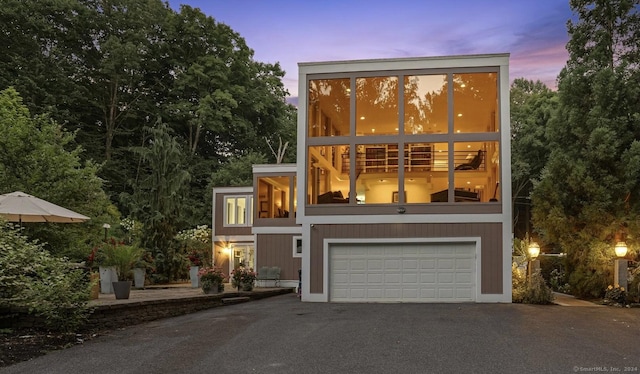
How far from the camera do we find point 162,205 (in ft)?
72.3

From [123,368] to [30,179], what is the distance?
937cm

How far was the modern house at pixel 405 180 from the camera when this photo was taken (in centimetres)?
1564

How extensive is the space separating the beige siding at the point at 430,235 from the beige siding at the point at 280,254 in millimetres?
7169

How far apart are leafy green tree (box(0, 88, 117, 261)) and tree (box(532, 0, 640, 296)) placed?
12878 mm

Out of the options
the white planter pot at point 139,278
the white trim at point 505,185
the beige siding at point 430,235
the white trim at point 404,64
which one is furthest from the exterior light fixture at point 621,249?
the white planter pot at point 139,278

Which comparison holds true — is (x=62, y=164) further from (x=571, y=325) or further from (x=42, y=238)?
(x=571, y=325)

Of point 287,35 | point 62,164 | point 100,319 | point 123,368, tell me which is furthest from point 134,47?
point 123,368

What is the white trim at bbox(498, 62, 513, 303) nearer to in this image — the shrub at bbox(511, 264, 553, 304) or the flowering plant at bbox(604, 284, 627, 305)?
the shrub at bbox(511, 264, 553, 304)

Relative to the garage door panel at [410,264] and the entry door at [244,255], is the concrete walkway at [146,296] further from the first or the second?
the entry door at [244,255]

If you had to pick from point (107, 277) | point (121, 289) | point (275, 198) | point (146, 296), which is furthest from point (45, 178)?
point (275, 198)

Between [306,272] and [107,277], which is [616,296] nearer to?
[306,272]

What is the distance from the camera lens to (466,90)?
16234 mm

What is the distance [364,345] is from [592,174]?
11313mm

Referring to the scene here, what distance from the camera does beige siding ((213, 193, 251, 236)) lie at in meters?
26.0
